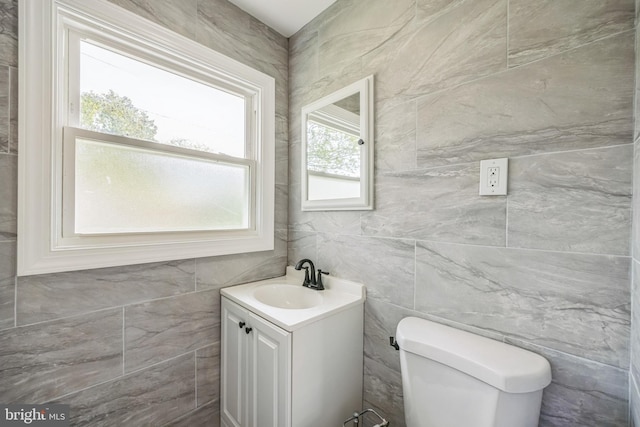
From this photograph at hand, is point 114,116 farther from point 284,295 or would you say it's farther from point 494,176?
point 494,176

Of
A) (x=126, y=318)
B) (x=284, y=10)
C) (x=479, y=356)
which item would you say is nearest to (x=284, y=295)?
(x=126, y=318)

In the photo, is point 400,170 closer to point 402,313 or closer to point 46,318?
point 402,313

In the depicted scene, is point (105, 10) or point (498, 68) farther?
point (105, 10)

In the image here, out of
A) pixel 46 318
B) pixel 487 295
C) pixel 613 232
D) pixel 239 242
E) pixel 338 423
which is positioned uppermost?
pixel 613 232

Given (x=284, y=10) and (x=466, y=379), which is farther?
(x=284, y=10)

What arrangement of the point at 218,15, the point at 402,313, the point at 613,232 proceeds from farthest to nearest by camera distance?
the point at 218,15
the point at 402,313
the point at 613,232

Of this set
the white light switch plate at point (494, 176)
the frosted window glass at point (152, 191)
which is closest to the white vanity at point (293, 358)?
the frosted window glass at point (152, 191)

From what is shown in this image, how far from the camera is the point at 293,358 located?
98 centimetres

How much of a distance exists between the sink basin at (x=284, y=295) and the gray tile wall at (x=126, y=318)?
16cm

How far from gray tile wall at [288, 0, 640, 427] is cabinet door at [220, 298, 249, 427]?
2.01ft

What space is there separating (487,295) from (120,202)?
159cm

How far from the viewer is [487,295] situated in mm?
906

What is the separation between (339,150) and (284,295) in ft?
2.99

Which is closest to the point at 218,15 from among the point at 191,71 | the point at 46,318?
the point at 191,71
